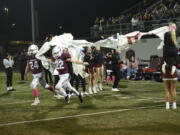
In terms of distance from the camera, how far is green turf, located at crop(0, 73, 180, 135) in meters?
6.38

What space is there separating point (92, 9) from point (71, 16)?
3.81 m

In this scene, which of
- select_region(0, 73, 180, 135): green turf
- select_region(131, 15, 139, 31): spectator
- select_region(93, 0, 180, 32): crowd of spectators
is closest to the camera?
select_region(0, 73, 180, 135): green turf

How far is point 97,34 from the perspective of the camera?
26062 millimetres

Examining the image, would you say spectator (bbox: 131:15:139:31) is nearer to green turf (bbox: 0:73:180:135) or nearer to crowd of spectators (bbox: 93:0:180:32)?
crowd of spectators (bbox: 93:0:180:32)

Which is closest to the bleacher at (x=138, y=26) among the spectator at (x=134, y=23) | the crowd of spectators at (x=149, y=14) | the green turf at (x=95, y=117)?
the crowd of spectators at (x=149, y=14)

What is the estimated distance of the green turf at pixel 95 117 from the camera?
6.38m

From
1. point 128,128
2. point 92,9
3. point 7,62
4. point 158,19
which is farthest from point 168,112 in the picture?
point 92,9

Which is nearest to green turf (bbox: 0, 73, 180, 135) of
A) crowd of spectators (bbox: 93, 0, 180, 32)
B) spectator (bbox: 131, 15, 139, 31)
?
Result: crowd of spectators (bbox: 93, 0, 180, 32)

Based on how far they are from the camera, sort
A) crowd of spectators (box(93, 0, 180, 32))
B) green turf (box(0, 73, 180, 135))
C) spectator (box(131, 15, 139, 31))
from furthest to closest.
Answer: spectator (box(131, 15, 139, 31)), crowd of spectators (box(93, 0, 180, 32)), green turf (box(0, 73, 180, 135))

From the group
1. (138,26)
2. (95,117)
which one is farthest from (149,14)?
(95,117)

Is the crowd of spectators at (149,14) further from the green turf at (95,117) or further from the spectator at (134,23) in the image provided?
the green turf at (95,117)

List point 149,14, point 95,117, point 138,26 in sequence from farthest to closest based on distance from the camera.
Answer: point 149,14
point 138,26
point 95,117

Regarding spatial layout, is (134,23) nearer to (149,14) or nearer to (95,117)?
(149,14)

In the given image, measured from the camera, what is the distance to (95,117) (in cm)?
764
